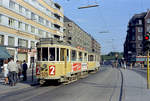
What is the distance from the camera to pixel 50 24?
51.2 meters

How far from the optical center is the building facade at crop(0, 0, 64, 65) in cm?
3195

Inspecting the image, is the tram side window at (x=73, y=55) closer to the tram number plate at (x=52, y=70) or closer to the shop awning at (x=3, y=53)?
the tram number plate at (x=52, y=70)

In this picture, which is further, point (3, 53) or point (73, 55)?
point (3, 53)

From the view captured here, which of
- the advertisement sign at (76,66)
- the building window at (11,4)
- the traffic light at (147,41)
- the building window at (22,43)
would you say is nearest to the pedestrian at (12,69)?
the advertisement sign at (76,66)

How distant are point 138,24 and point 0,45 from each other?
184 feet

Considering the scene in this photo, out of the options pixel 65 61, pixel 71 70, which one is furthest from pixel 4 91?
pixel 71 70

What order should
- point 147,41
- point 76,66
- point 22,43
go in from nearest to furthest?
point 147,41 → point 76,66 → point 22,43

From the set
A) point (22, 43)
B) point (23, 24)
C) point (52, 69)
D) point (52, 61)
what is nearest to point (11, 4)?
point (23, 24)

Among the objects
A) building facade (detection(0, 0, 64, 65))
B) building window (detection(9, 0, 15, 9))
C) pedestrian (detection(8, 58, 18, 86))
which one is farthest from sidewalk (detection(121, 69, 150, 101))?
building window (detection(9, 0, 15, 9))

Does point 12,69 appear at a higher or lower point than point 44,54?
lower

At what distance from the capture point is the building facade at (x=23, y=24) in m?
32.0

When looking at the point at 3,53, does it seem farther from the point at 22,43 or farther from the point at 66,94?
the point at 66,94

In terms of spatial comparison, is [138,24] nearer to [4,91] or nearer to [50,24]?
[50,24]

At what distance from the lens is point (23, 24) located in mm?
37531
